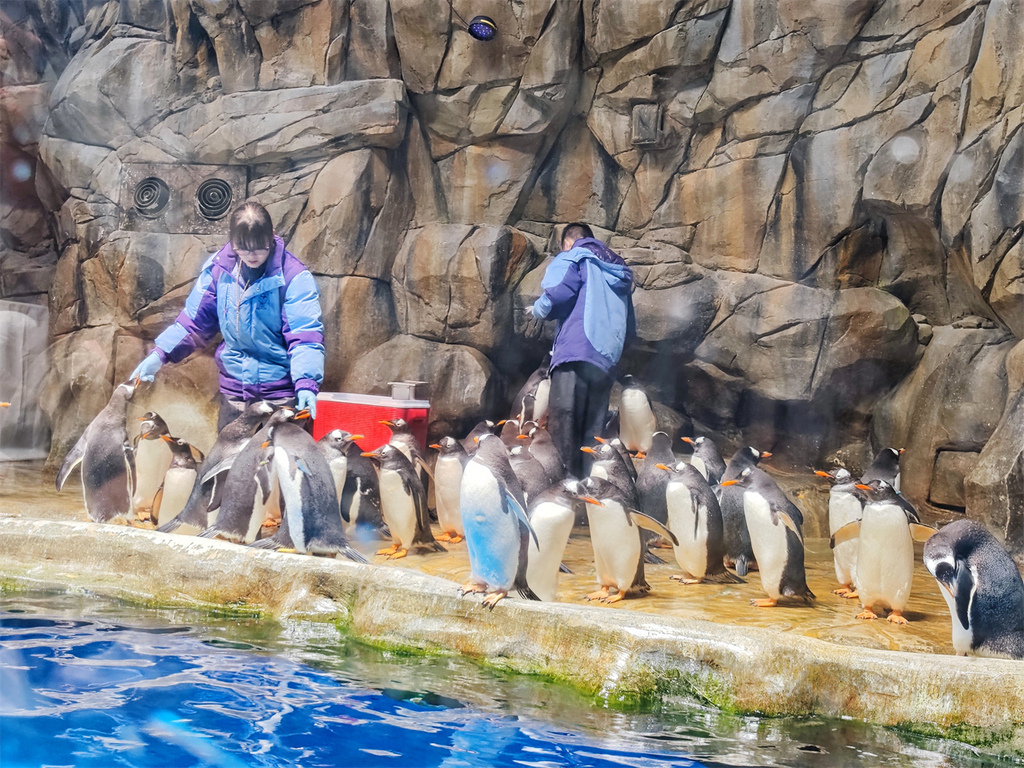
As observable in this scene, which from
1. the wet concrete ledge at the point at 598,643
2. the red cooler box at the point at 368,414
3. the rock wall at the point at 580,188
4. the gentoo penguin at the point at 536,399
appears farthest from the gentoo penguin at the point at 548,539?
the rock wall at the point at 580,188

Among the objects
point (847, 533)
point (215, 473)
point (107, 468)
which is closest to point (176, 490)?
point (107, 468)

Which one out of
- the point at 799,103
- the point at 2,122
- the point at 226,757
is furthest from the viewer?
the point at 2,122

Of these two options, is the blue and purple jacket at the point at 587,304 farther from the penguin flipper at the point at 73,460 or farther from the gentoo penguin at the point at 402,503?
the penguin flipper at the point at 73,460

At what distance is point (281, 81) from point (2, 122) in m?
3.16

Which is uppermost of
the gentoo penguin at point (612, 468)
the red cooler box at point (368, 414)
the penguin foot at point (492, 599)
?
the red cooler box at point (368, 414)

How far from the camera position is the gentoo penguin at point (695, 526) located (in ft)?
14.6

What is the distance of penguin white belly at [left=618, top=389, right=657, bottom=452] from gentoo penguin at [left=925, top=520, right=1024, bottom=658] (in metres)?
3.63

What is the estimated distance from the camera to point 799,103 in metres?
7.21

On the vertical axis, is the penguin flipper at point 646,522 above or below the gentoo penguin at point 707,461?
below

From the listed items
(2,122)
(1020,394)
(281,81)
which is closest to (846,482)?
(1020,394)

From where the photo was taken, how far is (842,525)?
4492mm

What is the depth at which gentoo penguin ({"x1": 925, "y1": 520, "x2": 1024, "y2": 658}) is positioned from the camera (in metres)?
3.28

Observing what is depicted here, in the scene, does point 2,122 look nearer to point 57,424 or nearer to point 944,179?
point 57,424

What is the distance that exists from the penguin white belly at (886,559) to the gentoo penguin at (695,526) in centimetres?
74
